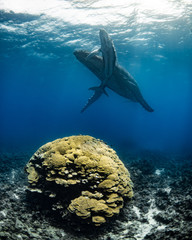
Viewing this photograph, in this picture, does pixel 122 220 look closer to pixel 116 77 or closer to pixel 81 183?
pixel 81 183

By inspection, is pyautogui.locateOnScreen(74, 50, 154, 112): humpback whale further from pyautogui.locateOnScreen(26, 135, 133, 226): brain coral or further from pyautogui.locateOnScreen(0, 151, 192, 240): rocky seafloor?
pyautogui.locateOnScreen(0, 151, 192, 240): rocky seafloor

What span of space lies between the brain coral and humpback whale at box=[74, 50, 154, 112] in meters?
5.12

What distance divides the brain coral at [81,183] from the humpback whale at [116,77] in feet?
16.8

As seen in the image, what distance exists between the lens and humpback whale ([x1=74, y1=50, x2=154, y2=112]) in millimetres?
8772

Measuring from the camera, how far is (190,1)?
12.9 meters

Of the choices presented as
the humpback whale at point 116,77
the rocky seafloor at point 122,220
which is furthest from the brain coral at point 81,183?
the humpback whale at point 116,77

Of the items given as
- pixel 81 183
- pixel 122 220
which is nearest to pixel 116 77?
pixel 81 183

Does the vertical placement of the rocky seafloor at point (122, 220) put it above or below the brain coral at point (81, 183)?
below

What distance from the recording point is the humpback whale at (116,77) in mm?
8772

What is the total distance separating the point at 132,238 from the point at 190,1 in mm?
17318

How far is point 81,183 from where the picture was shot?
4.60m

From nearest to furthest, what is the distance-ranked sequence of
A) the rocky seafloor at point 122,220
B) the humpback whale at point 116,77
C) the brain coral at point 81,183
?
the rocky seafloor at point 122,220 → the brain coral at point 81,183 → the humpback whale at point 116,77

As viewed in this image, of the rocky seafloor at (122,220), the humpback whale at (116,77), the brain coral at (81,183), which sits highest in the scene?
the humpback whale at (116,77)

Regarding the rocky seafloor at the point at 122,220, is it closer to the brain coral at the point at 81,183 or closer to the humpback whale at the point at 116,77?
the brain coral at the point at 81,183
